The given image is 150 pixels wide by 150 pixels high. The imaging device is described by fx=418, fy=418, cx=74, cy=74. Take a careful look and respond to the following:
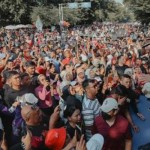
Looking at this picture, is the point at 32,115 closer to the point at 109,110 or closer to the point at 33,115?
the point at 33,115

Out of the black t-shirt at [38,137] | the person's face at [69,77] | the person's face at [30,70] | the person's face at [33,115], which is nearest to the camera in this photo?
the black t-shirt at [38,137]

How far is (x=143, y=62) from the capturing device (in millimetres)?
11695

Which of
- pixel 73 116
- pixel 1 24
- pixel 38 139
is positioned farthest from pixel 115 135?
pixel 1 24

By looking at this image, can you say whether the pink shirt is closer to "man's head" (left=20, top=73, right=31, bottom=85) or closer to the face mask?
"man's head" (left=20, top=73, right=31, bottom=85)

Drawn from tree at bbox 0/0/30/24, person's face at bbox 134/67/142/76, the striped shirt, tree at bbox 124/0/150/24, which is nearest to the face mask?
the striped shirt

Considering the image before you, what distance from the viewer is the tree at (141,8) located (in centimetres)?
4531

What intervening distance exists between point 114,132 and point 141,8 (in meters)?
42.1

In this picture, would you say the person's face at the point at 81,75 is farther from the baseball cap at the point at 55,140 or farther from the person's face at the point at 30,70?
the baseball cap at the point at 55,140

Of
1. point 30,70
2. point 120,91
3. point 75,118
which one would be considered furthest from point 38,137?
point 30,70

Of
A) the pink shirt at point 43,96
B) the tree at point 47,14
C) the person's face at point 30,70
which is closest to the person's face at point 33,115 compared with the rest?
the pink shirt at point 43,96

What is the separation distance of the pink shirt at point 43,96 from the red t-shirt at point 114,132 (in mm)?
1744

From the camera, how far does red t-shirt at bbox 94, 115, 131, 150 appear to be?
4.84 meters

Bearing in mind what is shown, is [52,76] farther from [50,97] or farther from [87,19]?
[87,19]

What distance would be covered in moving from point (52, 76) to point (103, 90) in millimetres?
1555
